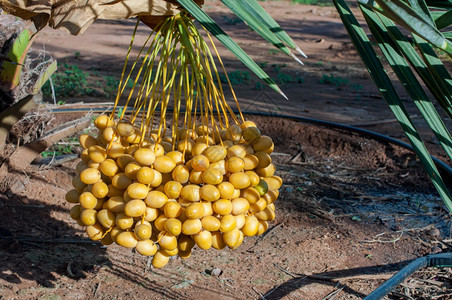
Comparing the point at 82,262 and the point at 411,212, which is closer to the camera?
the point at 82,262

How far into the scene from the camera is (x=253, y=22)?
0.81 m

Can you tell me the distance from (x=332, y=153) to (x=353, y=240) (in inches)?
56.2

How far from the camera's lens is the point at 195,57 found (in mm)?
1364

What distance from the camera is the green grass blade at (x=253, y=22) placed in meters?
0.81

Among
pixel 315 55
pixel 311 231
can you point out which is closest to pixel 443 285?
pixel 311 231

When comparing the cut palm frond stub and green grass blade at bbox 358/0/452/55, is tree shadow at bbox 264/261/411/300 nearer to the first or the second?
the cut palm frond stub

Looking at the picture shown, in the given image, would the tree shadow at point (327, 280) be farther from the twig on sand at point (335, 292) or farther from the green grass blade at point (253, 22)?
the green grass blade at point (253, 22)

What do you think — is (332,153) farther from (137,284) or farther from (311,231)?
(137,284)

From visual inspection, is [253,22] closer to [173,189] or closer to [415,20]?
[415,20]

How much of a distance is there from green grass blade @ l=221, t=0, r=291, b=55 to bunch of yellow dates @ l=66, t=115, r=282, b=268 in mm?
514

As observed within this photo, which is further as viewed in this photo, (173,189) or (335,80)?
(335,80)

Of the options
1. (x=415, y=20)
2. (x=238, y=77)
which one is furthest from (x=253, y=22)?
(x=238, y=77)

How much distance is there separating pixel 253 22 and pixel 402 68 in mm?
414

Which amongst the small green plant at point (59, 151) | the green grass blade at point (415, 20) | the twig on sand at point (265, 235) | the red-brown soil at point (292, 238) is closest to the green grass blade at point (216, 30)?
the green grass blade at point (415, 20)
